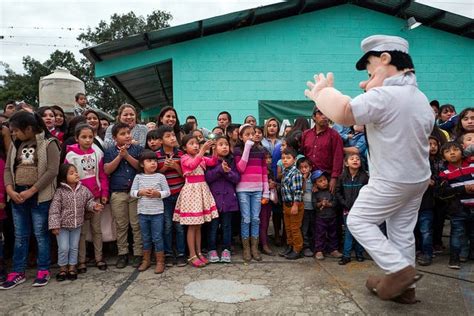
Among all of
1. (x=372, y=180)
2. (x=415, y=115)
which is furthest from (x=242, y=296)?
(x=415, y=115)

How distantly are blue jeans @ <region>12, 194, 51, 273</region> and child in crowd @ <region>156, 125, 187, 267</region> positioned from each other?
4.01 ft

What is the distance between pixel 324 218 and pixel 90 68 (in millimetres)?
33009

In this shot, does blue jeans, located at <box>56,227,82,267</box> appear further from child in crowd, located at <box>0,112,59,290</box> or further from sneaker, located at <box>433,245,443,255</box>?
sneaker, located at <box>433,245,443,255</box>

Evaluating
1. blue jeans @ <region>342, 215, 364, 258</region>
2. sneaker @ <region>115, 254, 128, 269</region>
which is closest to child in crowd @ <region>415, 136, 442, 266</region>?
blue jeans @ <region>342, 215, 364, 258</region>

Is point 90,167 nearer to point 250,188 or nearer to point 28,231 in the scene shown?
point 28,231

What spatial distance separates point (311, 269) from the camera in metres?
3.99

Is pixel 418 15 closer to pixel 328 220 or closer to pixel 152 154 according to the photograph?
pixel 328 220

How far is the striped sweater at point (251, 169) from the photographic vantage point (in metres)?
4.42

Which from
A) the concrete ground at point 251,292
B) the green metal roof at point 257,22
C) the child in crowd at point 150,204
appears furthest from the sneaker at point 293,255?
the green metal roof at point 257,22

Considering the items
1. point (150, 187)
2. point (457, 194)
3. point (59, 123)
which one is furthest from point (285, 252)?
point (59, 123)

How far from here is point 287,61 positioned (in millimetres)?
8586

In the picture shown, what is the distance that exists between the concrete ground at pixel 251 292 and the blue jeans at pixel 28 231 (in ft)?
0.71

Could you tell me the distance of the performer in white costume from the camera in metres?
2.69

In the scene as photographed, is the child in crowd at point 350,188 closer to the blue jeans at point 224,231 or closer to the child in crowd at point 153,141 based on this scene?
the blue jeans at point 224,231
